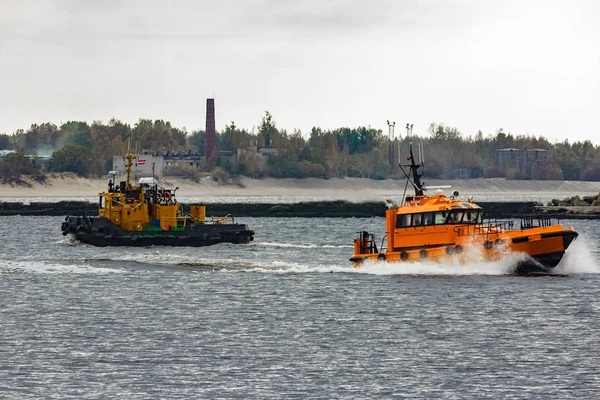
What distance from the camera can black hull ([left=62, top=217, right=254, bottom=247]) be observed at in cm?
7606

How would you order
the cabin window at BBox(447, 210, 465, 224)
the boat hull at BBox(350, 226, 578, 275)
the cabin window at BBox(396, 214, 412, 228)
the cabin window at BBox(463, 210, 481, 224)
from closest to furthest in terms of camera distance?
the boat hull at BBox(350, 226, 578, 275), the cabin window at BBox(447, 210, 465, 224), the cabin window at BBox(463, 210, 481, 224), the cabin window at BBox(396, 214, 412, 228)

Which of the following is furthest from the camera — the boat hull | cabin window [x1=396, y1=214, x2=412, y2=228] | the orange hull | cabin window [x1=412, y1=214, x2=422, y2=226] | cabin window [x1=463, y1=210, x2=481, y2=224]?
cabin window [x1=396, y1=214, x2=412, y2=228]

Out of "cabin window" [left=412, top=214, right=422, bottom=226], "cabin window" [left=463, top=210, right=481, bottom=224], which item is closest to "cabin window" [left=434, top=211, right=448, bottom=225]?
"cabin window" [left=412, top=214, right=422, bottom=226]

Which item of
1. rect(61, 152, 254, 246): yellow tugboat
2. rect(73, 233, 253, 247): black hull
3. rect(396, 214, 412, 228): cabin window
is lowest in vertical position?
rect(73, 233, 253, 247): black hull

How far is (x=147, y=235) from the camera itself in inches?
2990

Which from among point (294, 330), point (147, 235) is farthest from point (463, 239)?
point (147, 235)

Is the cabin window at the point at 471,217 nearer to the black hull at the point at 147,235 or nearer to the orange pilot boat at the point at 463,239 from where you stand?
the orange pilot boat at the point at 463,239

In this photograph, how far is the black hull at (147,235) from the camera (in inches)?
2995

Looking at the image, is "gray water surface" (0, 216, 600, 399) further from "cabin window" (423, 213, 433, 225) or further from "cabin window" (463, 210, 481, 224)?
"cabin window" (423, 213, 433, 225)

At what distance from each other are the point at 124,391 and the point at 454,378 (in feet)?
27.0

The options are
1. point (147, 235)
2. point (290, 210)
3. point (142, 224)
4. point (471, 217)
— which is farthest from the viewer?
point (290, 210)

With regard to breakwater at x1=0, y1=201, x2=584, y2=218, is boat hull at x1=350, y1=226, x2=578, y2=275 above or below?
above

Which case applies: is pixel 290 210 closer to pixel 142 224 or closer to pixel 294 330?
pixel 142 224

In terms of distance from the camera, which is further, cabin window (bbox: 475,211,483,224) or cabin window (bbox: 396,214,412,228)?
cabin window (bbox: 396,214,412,228)
